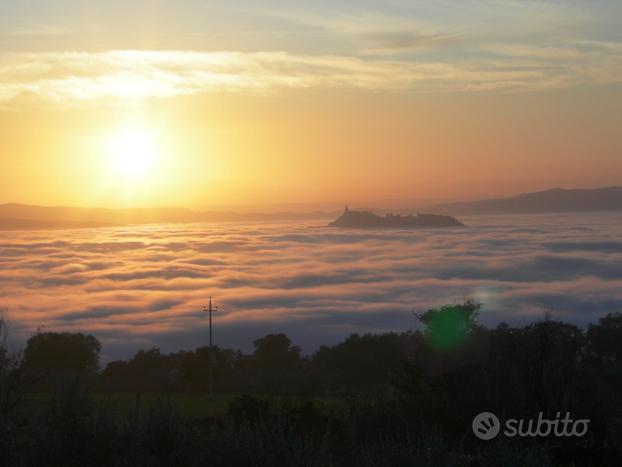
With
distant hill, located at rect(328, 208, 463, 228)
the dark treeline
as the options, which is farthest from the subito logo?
distant hill, located at rect(328, 208, 463, 228)

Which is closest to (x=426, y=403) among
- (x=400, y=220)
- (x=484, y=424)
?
(x=484, y=424)

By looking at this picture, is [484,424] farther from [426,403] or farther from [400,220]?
[400,220]

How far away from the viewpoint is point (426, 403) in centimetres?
Result: 2545

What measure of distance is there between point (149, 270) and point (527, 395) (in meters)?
114

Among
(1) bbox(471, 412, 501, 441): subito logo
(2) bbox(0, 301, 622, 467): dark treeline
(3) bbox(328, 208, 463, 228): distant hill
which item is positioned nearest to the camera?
(2) bbox(0, 301, 622, 467): dark treeline

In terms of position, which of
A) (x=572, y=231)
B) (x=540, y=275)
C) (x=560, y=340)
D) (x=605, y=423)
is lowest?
(x=605, y=423)

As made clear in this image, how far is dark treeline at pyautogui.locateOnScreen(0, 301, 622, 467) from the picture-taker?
12055 millimetres

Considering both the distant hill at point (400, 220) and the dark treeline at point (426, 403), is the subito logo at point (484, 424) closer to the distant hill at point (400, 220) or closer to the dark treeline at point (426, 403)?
the dark treeline at point (426, 403)

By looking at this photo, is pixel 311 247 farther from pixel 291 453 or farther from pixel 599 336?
pixel 291 453

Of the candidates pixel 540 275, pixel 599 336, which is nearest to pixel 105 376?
pixel 599 336

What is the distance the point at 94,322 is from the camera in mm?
90250

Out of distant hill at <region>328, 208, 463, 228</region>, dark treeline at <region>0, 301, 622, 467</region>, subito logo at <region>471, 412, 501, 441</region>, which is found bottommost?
subito logo at <region>471, 412, 501, 441</region>

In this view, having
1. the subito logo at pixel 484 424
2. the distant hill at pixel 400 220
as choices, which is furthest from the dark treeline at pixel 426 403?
the distant hill at pixel 400 220

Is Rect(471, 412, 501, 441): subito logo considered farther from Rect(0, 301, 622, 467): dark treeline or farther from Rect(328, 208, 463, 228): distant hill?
Rect(328, 208, 463, 228): distant hill
